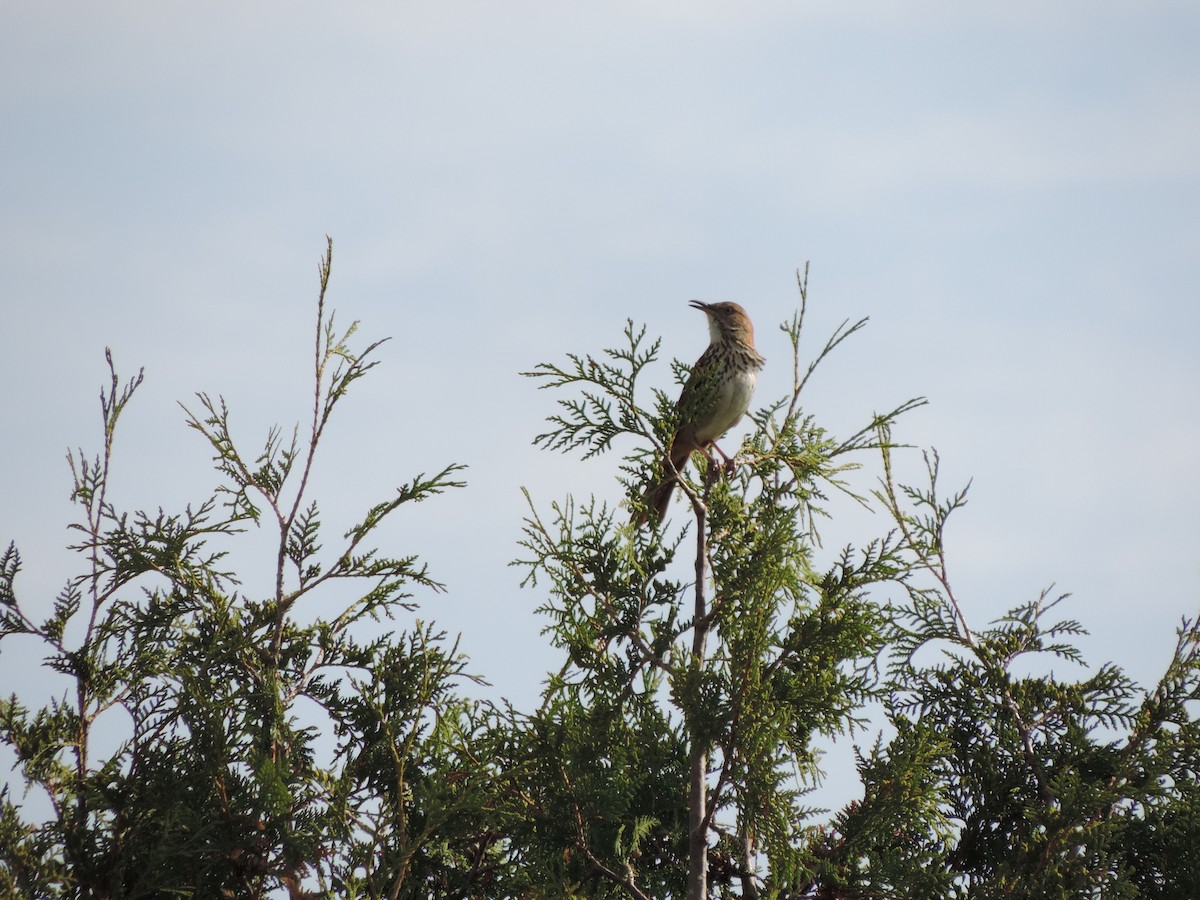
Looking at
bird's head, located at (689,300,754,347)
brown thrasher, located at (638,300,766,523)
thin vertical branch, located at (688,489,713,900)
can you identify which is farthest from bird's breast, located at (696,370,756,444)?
thin vertical branch, located at (688,489,713,900)

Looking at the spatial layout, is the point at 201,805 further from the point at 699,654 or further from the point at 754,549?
the point at 754,549

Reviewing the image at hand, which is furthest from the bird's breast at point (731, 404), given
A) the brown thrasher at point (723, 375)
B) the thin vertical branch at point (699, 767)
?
the thin vertical branch at point (699, 767)

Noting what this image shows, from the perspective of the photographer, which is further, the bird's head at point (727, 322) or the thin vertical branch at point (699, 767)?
the bird's head at point (727, 322)

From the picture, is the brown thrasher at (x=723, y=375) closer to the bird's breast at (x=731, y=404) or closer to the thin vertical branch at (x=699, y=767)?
the bird's breast at (x=731, y=404)

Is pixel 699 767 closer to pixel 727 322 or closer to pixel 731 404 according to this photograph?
pixel 731 404

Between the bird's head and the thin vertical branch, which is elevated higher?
the bird's head

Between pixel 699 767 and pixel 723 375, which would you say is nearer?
pixel 699 767

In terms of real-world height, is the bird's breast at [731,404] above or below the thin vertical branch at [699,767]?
above

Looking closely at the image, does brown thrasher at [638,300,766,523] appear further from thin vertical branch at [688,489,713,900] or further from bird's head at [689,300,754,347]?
thin vertical branch at [688,489,713,900]

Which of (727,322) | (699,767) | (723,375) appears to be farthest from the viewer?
(727,322)

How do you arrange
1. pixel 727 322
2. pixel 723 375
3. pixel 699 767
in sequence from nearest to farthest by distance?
pixel 699 767 → pixel 723 375 → pixel 727 322

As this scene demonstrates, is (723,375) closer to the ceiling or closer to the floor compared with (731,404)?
closer to the ceiling

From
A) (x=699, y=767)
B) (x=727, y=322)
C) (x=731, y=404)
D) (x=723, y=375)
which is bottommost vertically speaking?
(x=699, y=767)

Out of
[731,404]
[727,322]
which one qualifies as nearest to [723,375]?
[731,404]
